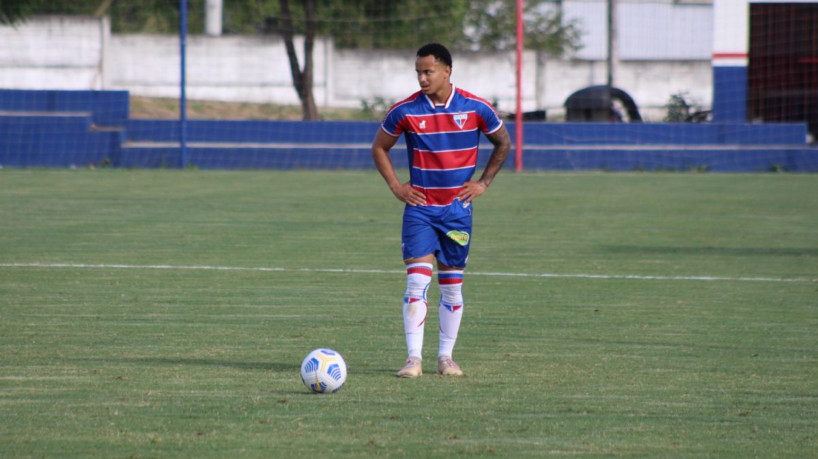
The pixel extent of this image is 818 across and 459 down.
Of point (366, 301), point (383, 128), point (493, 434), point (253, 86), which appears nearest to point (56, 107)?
point (253, 86)

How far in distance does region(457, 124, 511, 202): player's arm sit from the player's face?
0.41 m

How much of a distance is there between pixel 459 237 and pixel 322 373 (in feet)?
4.05

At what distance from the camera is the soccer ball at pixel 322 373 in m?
6.11

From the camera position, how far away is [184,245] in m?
13.3

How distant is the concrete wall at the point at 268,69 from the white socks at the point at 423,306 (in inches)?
923

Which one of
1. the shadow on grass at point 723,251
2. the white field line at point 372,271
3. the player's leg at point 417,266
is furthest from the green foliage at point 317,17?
the player's leg at point 417,266

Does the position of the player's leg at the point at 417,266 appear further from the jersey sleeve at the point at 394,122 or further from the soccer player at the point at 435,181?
the jersey sleeve at the point at 394,122

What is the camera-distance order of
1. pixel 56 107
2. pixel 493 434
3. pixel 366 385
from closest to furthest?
1. pixel 493 434
2. pixel 366 385
3. pixel 56 107

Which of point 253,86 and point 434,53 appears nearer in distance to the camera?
point 434,53

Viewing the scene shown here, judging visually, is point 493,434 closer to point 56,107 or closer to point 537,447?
point 537,447

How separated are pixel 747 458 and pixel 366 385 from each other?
217cm

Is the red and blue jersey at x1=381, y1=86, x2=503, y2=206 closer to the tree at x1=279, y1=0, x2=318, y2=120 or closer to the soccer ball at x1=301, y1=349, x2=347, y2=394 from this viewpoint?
the soccer ball at x1=301, y1=349, x2=347, y2=394

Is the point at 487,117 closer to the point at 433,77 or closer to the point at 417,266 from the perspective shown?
the point at 433,77

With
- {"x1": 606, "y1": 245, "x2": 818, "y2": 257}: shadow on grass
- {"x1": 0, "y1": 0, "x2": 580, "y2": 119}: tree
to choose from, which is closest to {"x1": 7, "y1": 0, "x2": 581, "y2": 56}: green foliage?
{"x1": 0, "y1": 0, "x2": 580, "y2": 119}: tree
